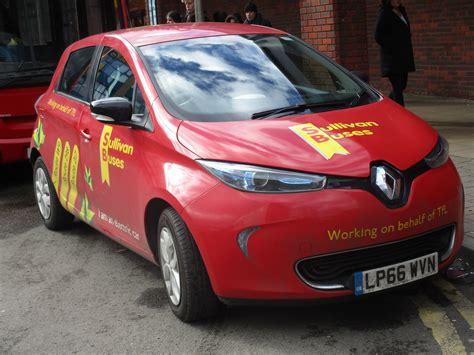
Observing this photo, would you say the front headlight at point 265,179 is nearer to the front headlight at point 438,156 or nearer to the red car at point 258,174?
the red car at point 258,174

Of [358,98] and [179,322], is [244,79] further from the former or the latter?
[179,322]

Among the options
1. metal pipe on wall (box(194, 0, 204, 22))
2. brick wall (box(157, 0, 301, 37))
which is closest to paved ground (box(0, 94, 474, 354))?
metal pipe on wall (box(194, 0, 204, 22))

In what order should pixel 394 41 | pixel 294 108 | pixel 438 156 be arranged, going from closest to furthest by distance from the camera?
pixel 438 156, pixel 294 108, pixel 394 41

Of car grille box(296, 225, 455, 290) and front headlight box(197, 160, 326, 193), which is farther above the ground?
front headlight box(197, 160, 326, 193)

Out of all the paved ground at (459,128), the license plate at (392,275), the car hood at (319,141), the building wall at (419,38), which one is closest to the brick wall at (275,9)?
the building wall at (419,38)

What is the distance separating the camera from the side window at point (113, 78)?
523 centimetres

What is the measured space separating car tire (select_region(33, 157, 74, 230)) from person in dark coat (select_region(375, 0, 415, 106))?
4.70 metres

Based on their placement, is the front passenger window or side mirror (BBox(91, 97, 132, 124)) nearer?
side mirror (BBox(91, 97, 132, 124))

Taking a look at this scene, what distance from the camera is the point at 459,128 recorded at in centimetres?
956

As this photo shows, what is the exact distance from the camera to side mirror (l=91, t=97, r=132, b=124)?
485 centimetres

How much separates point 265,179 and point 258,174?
46mm

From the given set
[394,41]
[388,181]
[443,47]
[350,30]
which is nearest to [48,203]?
[388,181]

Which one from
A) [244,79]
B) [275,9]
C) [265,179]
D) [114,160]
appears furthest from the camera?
[275,9]

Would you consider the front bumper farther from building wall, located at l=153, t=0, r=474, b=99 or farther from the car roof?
building wall, located at l=153, t=0, r=474, b=99
